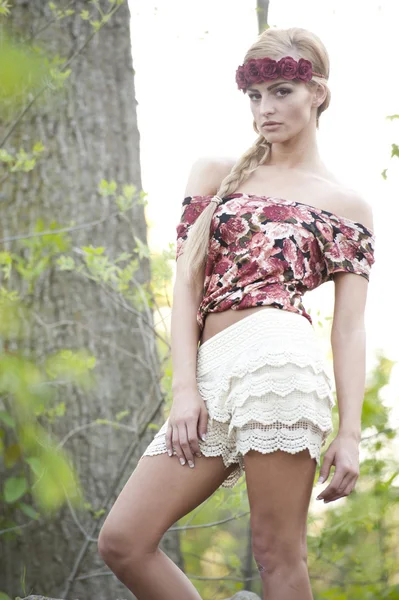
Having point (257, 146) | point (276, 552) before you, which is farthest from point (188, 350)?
point (257, 146)

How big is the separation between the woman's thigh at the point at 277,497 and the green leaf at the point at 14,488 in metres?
1.68

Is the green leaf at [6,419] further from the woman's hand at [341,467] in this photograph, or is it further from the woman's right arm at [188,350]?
the woman's hand at [341,467]

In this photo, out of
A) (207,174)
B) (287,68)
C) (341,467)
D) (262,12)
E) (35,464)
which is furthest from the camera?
(262,12)

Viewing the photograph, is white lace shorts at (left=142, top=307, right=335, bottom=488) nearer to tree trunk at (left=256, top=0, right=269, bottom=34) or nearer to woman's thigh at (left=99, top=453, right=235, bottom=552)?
woman's thigh at (left=99, top=453, right=235, bottom=552)

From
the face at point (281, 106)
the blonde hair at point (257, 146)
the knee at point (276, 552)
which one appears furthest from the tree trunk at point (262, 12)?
the knee at point (276, 552)

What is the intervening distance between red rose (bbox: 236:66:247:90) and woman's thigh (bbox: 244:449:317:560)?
1101mm

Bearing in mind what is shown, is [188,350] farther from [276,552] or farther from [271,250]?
[276,552]

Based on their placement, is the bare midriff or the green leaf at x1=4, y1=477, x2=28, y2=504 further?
the green leaf at x1=4, y1=477, x2=28, y2=504

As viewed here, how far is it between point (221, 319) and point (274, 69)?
754 mm

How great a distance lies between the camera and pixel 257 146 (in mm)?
2443

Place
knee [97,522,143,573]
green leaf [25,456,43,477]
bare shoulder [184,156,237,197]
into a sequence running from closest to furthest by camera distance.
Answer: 1. knee [97,522,143,573]
2. bare shoulder [184,156,237,197]
3. green leaf [25,456,43,477]

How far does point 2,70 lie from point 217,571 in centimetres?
559

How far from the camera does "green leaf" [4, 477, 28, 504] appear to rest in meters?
3.46

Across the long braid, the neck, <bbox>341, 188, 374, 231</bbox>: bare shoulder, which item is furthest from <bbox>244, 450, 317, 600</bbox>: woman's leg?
the neck
